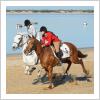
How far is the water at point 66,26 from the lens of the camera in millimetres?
21266

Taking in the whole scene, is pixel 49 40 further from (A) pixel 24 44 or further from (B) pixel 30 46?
(A) pixel 24 44

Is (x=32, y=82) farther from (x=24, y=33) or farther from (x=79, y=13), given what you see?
(x=79, y=13)

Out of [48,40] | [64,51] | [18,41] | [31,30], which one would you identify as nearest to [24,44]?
[18,41]

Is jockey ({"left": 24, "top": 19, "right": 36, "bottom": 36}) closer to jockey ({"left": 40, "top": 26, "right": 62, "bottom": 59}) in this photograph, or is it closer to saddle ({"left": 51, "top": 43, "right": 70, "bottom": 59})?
jockey ({"left": 40, "top": 26, "right": 62, "bottom": 59})

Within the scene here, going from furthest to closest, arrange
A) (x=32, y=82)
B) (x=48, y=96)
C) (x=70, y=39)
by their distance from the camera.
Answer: (x=70, y=39) → (x=32, y=82) → (x=48, y=96)

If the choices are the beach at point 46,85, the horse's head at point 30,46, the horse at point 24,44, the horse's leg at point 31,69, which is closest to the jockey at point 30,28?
the horse at point 24,44

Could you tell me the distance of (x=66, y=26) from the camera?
24.1 meters

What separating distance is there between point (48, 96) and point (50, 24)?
1021 centimetres

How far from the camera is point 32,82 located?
14.9 metres

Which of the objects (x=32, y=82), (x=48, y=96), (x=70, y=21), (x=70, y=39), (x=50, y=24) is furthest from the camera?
(x=70, y=21)

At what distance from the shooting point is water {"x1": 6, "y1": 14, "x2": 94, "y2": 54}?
21266 millimetres

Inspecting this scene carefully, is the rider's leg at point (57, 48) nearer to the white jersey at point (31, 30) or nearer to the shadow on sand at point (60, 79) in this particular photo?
the shadow on sand at point (60, 79)

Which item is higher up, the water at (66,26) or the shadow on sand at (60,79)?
the water at (66,26)

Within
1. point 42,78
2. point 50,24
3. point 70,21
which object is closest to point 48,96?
point 42,78
